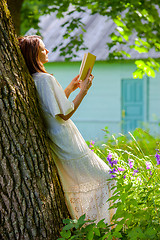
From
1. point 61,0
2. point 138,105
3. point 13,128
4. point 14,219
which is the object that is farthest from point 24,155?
point 138,105

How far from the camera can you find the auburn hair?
8.73 feet

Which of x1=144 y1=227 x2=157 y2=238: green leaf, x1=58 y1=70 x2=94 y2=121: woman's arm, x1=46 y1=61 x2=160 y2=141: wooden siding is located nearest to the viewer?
x1=144 y1=227 x2=157 y2=238: green leaf

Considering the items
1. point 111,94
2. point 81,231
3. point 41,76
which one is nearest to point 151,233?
point 81,231

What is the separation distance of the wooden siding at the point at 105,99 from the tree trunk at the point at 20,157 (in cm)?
955

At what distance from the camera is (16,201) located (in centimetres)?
240

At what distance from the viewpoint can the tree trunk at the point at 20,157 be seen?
7.72ft

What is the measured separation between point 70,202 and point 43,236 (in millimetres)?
432

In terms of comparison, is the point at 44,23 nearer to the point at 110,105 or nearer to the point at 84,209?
the point at 110,105

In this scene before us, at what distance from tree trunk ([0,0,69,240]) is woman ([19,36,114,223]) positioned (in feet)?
0.51

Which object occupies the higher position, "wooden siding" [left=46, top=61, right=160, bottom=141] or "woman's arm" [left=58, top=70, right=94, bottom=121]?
"woman's arm" [left=58, top=70, right=94, bottom=121]

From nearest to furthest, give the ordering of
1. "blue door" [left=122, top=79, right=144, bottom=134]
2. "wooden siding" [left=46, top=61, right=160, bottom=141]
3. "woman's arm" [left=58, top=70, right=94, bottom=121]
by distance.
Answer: "woman's arm" [left=58, top=70, right=94, bottom=121]
"wooden siding" [left=46, top=61, right=160, bottom=141]
"blue door" [left=122, top=79, right=144, bottom=134]

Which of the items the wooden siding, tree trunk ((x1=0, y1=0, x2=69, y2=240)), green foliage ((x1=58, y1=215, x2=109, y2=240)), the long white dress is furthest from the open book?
the wooden siding

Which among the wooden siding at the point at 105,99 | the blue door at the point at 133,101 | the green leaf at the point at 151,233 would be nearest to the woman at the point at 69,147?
the green leaf at the point at 151,233

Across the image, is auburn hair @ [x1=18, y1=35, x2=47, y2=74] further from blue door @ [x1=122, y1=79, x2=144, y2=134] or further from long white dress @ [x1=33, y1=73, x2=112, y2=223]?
blue door @ [x1=122, y1=79, x2=144, y2=134]
